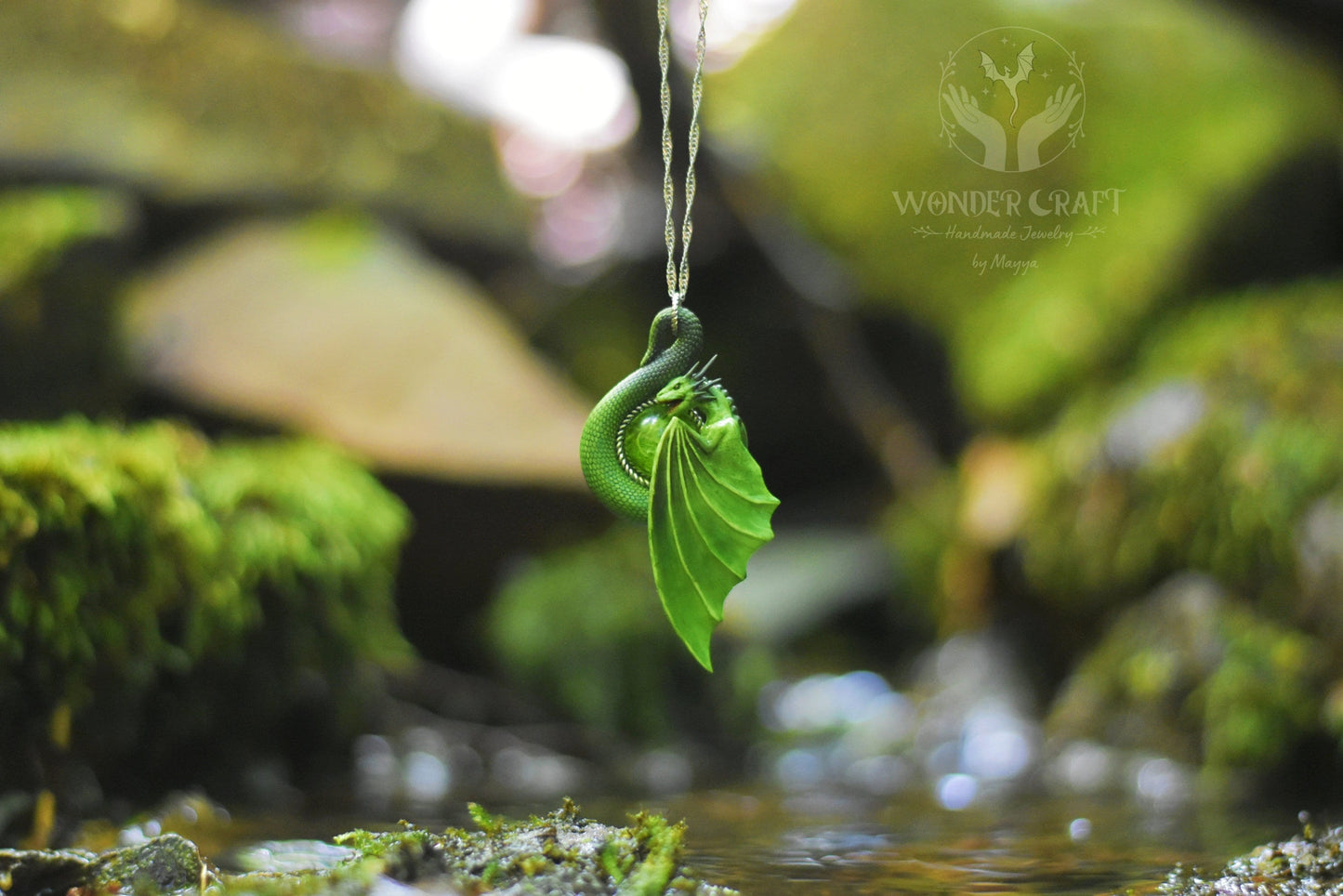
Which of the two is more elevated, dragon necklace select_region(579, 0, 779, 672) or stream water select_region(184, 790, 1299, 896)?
dragon necklace select_region(579, 0, 779, 672)

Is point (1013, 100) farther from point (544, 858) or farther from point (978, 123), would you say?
point (544, 858)

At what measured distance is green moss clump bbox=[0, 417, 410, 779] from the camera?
2.66 m

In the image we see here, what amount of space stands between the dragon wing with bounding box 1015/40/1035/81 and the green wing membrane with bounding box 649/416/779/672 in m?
3.47

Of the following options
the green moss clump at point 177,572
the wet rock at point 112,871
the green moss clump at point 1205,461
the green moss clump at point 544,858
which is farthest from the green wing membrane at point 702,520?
the green moss clump at point 1205,461

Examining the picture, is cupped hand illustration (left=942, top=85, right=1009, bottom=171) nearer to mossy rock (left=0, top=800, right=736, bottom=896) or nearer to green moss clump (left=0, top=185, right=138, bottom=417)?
mossy rock (left=0, top=800, right=736, bottom=896)

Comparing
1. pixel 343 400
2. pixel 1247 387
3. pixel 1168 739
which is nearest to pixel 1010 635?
pixel 1168 739

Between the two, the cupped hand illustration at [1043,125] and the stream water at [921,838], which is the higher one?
the cupped hand illustration at [1043,125]

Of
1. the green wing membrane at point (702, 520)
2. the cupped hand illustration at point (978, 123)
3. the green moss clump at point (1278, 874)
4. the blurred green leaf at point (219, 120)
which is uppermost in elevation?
the blurred green leaf at point (219, 120)

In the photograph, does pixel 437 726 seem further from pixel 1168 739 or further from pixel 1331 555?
pixel 1331 555

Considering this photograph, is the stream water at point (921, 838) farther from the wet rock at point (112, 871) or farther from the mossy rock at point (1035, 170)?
the mossy rock at point (1035, 170)

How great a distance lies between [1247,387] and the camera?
14.2 feet

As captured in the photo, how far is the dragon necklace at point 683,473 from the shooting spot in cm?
214

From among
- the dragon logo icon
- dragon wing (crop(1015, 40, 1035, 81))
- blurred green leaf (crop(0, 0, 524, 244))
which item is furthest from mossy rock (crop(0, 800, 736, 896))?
blurred green leaf (crop(0, 0, 524, 244))

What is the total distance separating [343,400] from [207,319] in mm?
897
